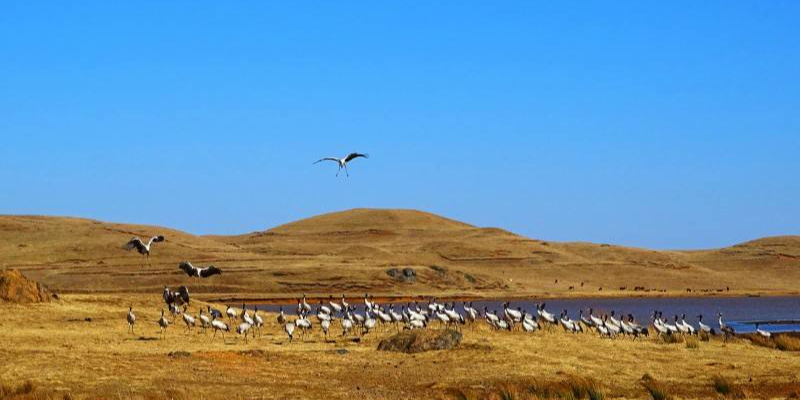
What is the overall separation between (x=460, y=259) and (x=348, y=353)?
92337mm

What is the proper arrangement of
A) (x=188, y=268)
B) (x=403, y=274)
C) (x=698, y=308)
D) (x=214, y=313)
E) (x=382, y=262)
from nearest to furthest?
(x=214, y=313), (x=188, y=268), (x=698, y=308), (x=403, y=274), (x=382, y=262)

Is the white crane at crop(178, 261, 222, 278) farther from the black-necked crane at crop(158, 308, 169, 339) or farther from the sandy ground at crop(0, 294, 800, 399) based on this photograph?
the sandy ground at crop(0, 294, 800, 399)

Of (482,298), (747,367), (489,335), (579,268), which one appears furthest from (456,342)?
(579,268)

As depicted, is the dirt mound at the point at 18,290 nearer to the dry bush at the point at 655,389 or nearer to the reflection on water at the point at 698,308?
the dry bush at the point at 655,389

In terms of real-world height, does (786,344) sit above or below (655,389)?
above

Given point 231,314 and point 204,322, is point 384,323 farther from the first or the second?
point 204,322

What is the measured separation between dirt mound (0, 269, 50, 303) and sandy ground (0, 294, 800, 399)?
1.18 m

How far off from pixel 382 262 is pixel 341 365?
3071 inches

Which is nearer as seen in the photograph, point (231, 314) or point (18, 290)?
point (18, 290)

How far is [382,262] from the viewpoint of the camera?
349 feet

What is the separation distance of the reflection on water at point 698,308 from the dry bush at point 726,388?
24.9 meters

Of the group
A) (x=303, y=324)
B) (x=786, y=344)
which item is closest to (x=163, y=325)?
(x=303, y=324)

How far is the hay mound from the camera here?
30.5m

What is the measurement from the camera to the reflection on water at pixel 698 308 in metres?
55.6
